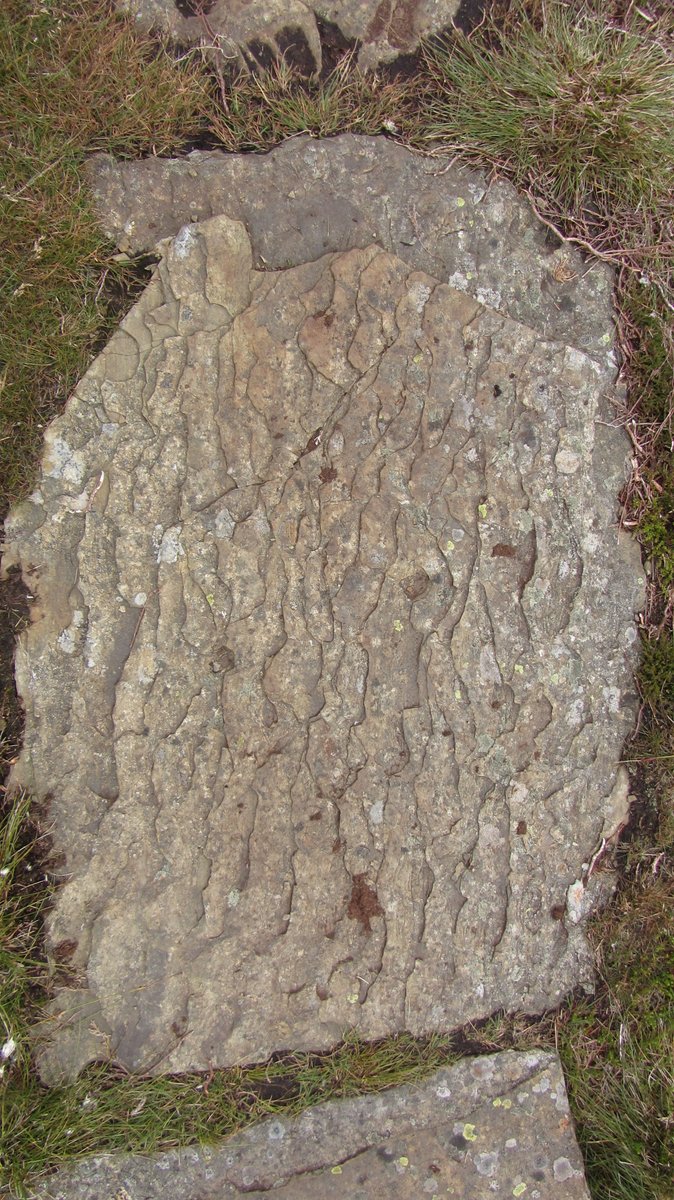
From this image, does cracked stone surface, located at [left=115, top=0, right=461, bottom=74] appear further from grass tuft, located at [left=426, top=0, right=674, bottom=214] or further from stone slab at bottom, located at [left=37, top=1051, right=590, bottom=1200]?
stone slab at bottom, located at [left=37, top=1051, right=590, bottom=1200]

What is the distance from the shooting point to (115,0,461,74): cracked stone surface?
2.47 meters

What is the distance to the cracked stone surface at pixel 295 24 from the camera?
8.11ft

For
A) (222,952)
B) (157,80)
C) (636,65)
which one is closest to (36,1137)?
(222,952)

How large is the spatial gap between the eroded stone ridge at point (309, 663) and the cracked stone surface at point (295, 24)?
599 millimetres

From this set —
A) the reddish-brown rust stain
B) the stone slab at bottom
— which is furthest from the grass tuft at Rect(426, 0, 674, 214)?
the stone slab at bottom

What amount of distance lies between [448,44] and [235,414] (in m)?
1.35

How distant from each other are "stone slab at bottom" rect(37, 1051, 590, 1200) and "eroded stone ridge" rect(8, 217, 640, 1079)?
0.63ft

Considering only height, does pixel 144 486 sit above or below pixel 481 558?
Result: above

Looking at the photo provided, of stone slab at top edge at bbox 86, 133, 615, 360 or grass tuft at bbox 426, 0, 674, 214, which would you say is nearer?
stone slab at top edge at bbox 86, 133, 615, 360

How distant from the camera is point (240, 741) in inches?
90.9

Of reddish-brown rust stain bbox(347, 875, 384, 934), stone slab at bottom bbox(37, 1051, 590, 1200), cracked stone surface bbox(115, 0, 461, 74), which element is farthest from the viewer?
cracked stone surface bbox(115, 0, 461, 74)

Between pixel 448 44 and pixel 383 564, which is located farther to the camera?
pixel 448 44

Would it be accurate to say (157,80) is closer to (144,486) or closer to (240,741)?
(144,486)

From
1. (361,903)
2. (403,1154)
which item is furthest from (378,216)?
(403,1154)
